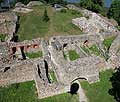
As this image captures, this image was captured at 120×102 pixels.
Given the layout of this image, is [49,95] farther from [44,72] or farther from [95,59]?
[95,59]

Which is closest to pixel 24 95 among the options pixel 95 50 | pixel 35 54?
pixel 35 54

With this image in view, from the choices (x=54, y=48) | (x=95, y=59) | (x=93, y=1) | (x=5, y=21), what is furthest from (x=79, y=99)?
(x=93, y=1)

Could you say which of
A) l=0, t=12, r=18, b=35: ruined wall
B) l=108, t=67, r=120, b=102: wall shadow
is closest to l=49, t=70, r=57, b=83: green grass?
l=108, t=67, r=120, b=102: wall shadow

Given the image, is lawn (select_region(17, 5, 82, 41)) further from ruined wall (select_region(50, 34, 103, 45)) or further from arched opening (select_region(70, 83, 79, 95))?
arched opening (select_region(70, 83, 79, 95))

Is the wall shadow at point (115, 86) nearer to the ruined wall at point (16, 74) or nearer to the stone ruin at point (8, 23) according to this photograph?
the ruined wall at point (16, 74)

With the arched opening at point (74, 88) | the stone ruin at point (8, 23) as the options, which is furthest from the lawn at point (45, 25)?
the arched opening at point (74, 88)

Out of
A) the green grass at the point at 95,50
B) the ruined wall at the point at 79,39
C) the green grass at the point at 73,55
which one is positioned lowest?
the green grass at the point at 73,55

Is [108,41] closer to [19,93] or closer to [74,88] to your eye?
[74,88]
